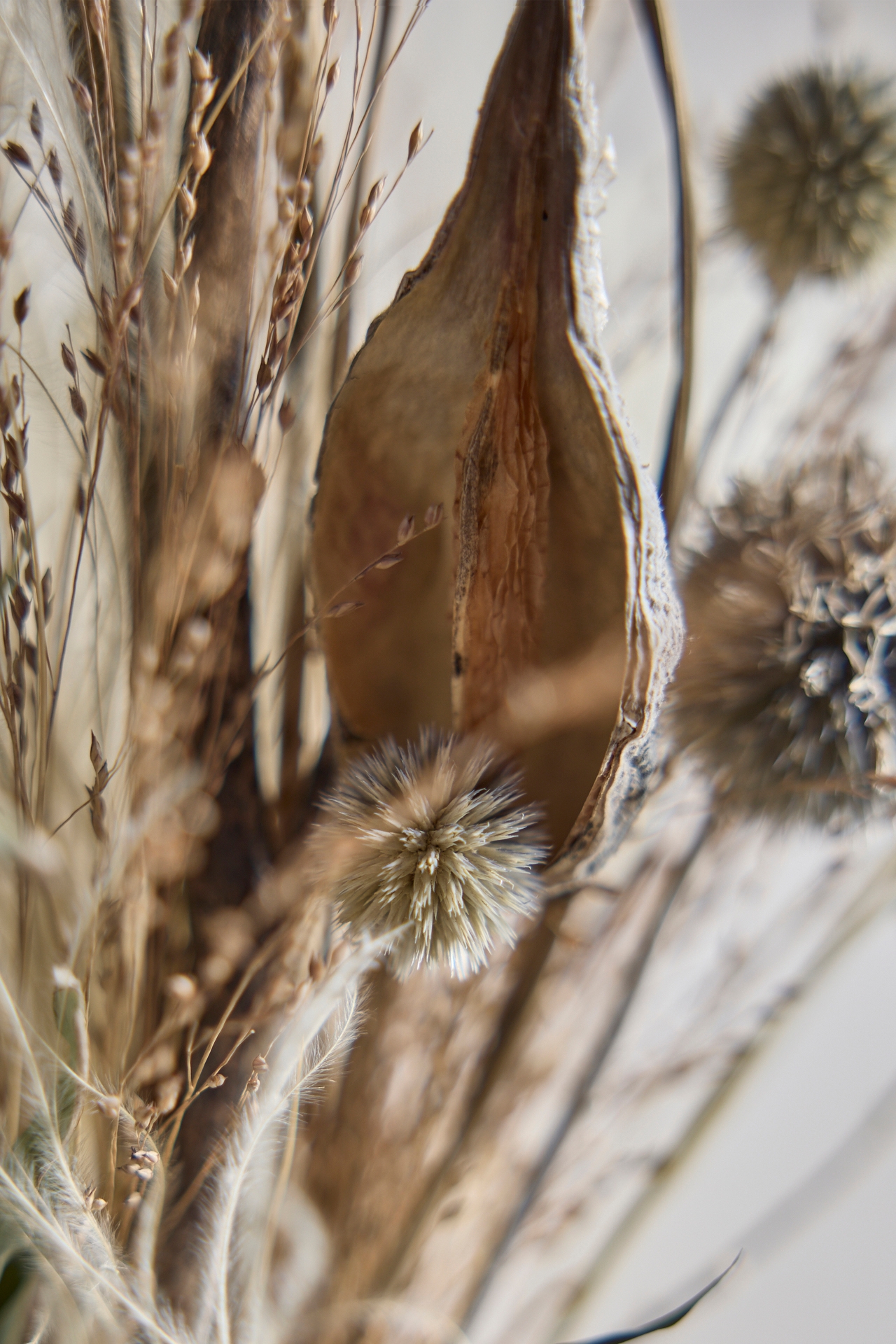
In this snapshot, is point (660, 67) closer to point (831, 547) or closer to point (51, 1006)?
point (831, 547)

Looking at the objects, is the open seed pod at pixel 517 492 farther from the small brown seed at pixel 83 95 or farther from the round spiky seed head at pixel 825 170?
the round spiky seed head at pixel 825 170

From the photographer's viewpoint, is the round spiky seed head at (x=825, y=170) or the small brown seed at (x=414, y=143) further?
the round spiky seed head at (x=825, y=170)

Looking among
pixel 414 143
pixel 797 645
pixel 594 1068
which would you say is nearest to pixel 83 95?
pixel 414 143

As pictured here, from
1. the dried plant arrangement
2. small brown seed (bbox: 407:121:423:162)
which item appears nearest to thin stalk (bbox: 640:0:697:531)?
the dried plant arrangement

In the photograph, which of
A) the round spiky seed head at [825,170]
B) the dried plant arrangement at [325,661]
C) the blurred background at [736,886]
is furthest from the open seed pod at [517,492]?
the round spiky seed head at [825,170]

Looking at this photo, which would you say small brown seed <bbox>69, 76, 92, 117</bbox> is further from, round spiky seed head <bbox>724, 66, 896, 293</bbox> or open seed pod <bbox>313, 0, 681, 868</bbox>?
round spiky seed head <bbox>724, 66, 896, 293</bbox>

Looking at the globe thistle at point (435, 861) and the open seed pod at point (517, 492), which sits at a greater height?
the open seed pod at point (517, 492)

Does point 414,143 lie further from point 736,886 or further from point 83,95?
point 736,886
